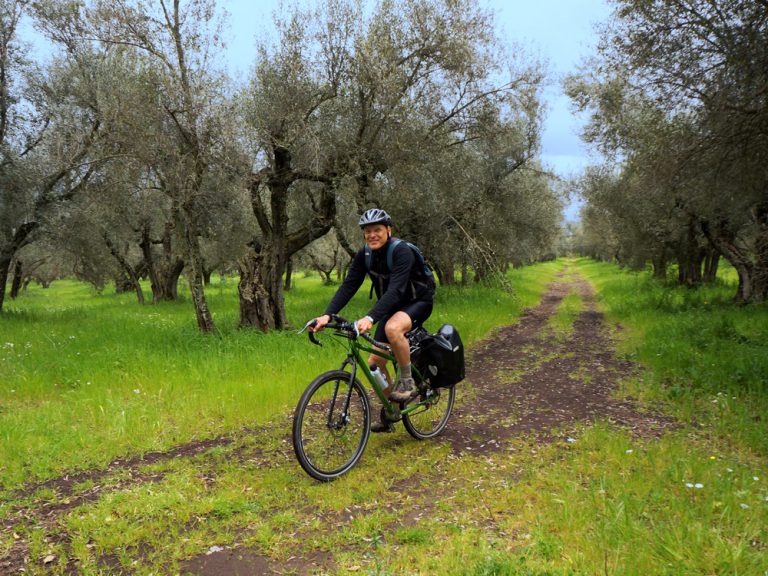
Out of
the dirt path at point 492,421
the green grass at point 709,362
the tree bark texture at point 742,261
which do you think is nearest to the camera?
the dirt path at point 492,421

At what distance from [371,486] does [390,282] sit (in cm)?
194

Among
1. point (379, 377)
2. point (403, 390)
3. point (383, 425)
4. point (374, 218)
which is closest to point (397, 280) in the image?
point (374, 218)

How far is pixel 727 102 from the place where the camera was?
7.81 metres

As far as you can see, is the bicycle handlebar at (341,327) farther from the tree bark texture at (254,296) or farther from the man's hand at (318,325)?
the tree bark texture at (254,296)

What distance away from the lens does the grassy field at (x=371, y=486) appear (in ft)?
10.8

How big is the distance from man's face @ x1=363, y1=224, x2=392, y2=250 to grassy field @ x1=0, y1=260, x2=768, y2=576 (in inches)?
88.5

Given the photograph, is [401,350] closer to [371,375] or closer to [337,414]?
[371,375]

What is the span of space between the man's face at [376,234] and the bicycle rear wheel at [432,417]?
189cm

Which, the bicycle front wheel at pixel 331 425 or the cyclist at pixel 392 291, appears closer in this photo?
the bicycle front wheel at pixel 331 425

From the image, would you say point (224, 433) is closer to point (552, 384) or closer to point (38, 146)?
point (552, 384)

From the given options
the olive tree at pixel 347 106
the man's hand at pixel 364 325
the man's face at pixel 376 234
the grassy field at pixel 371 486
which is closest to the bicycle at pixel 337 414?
the man's hand at pixel 364 325

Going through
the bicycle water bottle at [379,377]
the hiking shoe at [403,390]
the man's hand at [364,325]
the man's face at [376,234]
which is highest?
the man's face at [376,234]

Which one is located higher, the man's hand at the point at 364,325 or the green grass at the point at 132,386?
the man's hand at the point at 364,325

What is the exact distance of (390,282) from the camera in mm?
4859
